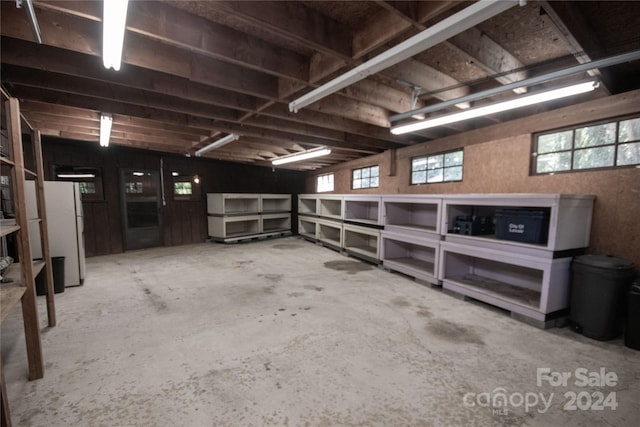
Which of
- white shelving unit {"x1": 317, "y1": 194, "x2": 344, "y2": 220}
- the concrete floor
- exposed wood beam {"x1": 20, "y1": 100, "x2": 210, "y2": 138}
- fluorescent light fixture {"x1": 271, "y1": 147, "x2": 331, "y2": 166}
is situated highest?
exposed wood beam {"x1": 20, "y1": 100, "x2": 210, "y2": 138}

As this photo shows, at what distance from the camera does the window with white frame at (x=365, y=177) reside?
631 centimetres

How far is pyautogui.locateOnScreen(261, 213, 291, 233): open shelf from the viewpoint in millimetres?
8586

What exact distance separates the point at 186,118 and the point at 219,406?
11.8 ft

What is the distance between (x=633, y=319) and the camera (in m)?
2.28

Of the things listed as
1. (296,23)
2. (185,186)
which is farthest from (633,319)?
(185,186)

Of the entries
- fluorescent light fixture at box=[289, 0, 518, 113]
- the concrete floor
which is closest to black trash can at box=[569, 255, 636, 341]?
the concrete floor

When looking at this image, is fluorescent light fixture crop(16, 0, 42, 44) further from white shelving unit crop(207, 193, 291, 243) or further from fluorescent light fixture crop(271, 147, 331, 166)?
white shelving unit crop(207, 193, 291, 243)

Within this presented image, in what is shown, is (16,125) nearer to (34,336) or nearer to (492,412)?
(34,336)

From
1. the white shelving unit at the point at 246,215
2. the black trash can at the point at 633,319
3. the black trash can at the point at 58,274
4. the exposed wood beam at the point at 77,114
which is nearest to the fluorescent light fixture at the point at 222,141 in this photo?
the exposed wood beam at the point at 77,114

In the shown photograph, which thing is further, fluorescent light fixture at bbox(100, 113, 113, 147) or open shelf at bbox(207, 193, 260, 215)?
open shelf at bbox(207, 193, 260, 215)

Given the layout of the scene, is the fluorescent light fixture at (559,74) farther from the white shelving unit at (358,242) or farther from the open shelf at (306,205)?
the open shelf at (306,205)

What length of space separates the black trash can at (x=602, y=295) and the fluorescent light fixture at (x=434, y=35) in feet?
8.12

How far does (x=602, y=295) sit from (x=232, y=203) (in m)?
7.79

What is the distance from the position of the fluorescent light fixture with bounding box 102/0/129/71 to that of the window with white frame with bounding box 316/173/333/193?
6.44 meters
